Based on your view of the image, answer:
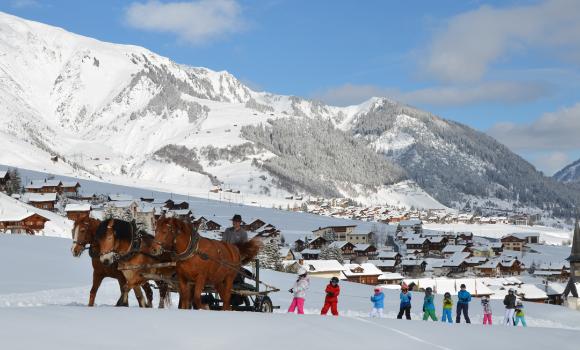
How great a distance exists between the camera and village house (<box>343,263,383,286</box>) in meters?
81.9

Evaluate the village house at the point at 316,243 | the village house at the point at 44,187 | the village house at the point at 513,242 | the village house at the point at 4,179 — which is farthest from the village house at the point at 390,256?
the village house at the point at 44,187

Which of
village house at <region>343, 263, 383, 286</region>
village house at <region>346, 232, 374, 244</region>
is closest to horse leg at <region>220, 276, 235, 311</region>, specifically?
village house at <region>343, 263, 383, 286</region>

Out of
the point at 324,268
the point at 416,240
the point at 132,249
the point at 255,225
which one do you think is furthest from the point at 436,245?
the point at 132,249

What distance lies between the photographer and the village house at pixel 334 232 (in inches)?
5360

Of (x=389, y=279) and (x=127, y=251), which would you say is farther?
(x=389, y=279)

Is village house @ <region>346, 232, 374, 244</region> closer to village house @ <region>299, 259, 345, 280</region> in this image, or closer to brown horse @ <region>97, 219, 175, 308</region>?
village house @ <region>299, 259, 345, 280</region>

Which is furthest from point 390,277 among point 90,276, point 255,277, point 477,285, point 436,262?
point 255,277

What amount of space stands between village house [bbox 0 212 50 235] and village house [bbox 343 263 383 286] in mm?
34303

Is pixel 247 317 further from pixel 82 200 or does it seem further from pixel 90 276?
pixel 82 200

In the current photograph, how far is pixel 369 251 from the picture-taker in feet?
403

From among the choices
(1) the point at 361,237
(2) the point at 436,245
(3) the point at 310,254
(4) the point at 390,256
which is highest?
(1) the point at 361,237

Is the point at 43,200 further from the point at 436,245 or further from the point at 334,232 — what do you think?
the point at 436,245

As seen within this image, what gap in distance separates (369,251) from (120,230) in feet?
365

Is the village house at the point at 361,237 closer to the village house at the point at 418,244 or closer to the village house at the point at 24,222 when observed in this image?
the village house at the point at 418,244
